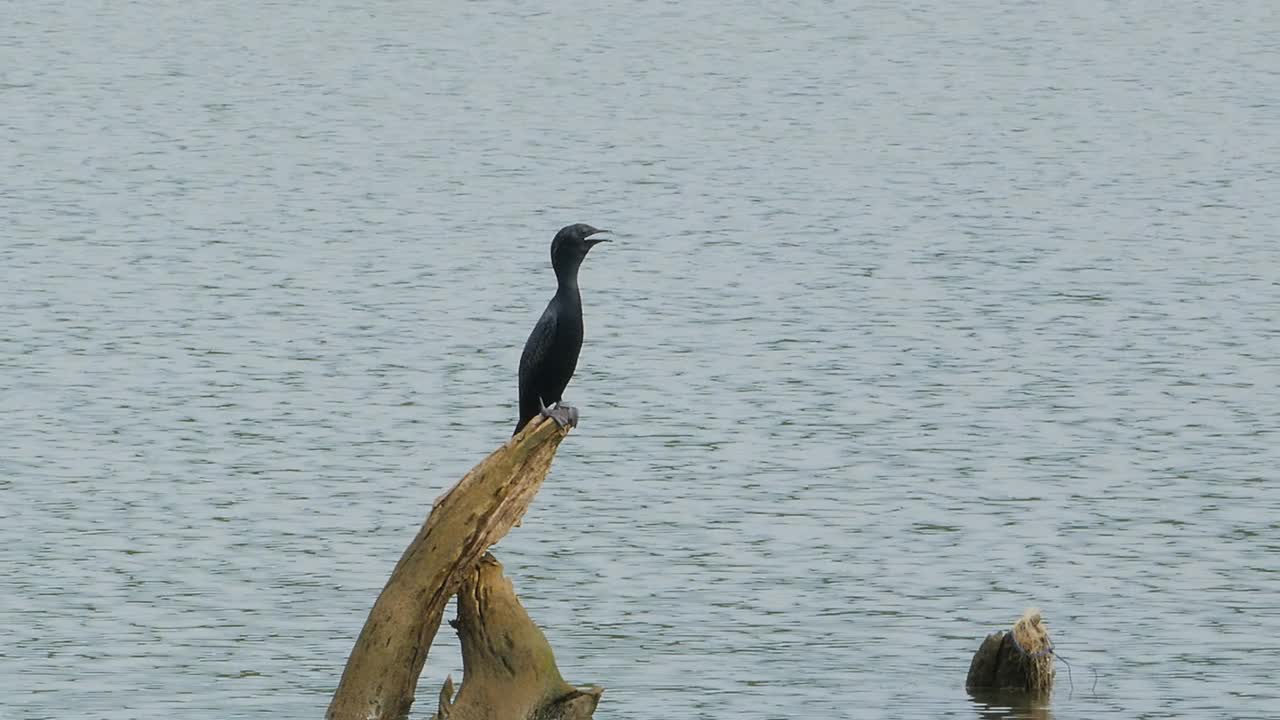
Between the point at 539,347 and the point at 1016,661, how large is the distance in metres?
5.39

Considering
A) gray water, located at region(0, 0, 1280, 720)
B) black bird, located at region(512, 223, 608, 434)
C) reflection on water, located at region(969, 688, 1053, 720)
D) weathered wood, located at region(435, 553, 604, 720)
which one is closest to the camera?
black bird, located at region(512, 223, 608, 434)

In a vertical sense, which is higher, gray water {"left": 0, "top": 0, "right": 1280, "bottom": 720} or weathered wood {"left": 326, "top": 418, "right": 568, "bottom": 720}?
weathered wood {"left": 326, "top": 418, "right": 568, "bottom": 720}

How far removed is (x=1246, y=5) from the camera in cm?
10262

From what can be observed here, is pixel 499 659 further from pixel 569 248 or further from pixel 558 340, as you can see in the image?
pixel 569 248

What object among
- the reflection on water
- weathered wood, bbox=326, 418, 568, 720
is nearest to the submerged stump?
weathered wood, bbox=326, 418, 568, 720

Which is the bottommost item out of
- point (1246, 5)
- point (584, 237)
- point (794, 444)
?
point (1246, 5)

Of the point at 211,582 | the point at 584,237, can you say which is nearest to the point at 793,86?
the point at 211,582

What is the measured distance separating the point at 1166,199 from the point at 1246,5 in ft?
160

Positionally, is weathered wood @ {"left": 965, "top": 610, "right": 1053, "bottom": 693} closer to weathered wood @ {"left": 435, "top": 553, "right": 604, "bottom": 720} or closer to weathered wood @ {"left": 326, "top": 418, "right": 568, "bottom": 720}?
weathered wood @ {"left": 435, "top": 553, "right": 604, "bottom": 720}

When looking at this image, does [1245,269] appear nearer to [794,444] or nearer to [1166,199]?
[1166,199]

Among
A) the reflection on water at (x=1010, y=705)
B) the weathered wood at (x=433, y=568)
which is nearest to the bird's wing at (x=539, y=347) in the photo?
the weathered wood at (x=433, y=568)

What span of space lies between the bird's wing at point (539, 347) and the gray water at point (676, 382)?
3.91 m

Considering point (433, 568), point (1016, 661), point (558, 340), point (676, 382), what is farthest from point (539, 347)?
point (676, 382)

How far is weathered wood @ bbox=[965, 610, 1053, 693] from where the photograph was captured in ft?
65.2
